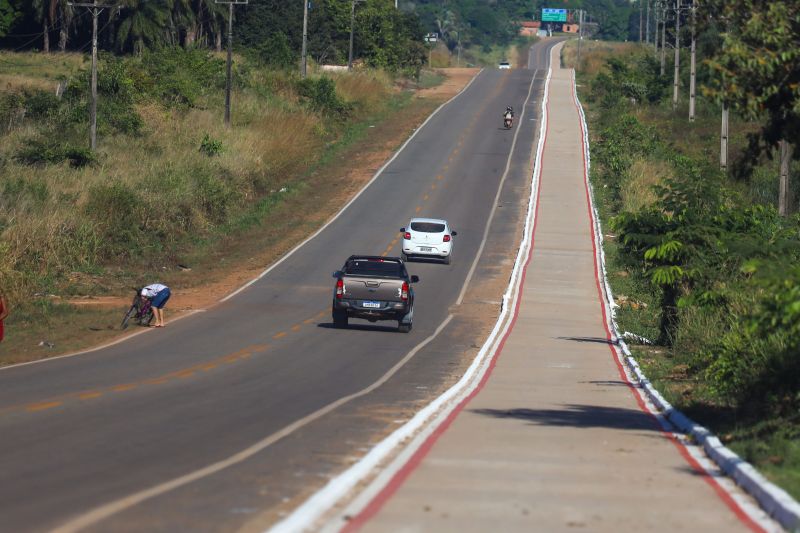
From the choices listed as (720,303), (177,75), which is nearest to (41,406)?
(720,303)

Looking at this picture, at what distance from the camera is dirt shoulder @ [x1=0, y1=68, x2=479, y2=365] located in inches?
1120

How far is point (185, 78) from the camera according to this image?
7419cm

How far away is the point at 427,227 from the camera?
46906 mm

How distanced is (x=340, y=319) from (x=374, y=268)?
5.44 feet

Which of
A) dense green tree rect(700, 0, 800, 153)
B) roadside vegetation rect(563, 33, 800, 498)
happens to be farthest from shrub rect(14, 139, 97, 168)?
dense green tree rect(700, 0, 800, 153)

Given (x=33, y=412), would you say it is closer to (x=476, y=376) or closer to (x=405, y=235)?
(x=476, y=376)

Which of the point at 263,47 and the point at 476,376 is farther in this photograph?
the point at 263,47

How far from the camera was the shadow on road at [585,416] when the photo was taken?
1526 centimetres

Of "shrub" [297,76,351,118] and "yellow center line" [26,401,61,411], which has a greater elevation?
"shrub" [297,76,351,118]

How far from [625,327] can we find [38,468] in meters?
24.0

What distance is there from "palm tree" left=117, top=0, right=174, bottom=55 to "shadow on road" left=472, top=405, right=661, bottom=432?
78081mm

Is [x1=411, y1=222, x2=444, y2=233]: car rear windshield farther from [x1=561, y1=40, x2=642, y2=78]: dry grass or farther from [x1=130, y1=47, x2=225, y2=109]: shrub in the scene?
[x1=561, y1=40, x2=642, y2=78]: dry grass

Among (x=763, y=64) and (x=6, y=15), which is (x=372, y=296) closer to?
(x=763, y=64)

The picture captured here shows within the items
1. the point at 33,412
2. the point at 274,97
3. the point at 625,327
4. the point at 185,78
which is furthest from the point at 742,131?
the point at 33,412
